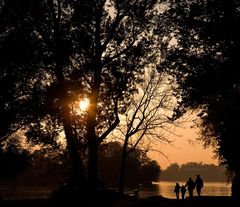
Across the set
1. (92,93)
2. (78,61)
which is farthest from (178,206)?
(78,61)

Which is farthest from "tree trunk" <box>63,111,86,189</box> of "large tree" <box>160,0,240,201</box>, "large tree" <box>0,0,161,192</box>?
"large tree" <box>160,0,240,201</box>

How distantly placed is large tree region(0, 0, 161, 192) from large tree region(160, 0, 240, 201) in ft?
12.6

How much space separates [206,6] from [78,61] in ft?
34.3

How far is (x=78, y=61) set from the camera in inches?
1436

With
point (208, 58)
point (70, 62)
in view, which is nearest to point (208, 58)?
point (208, 58)

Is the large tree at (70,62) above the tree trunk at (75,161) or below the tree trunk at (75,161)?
above

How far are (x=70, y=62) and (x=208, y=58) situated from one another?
33.4 feet

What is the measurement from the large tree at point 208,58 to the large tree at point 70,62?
12.6 ft

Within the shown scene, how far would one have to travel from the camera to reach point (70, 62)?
35906 mm

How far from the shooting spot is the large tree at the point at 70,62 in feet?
114

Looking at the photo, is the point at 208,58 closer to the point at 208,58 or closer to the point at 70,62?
the point at 208,58

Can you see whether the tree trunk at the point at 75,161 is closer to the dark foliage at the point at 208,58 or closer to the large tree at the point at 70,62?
the large tree at the point at 70,62

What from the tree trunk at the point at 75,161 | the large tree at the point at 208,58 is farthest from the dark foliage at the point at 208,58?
the tree trunk at the point at 75,161

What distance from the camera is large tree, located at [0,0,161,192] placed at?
1364 inches
